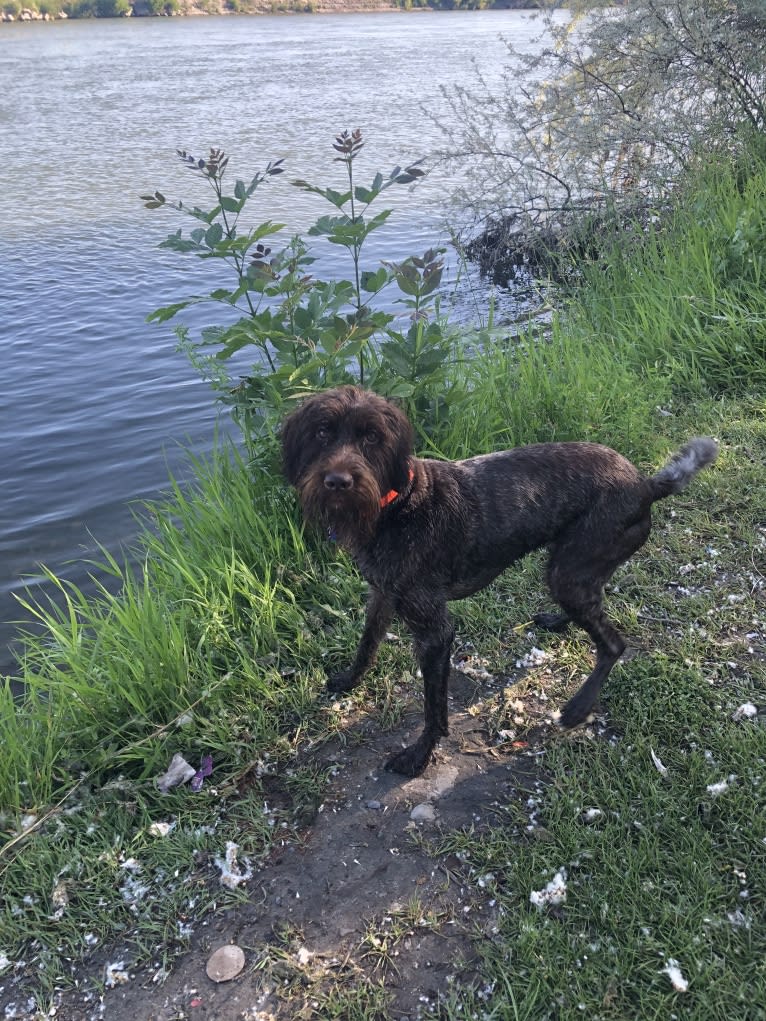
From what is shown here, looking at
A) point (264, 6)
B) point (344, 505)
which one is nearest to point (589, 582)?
point (344, 505)

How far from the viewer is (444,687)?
3.49m

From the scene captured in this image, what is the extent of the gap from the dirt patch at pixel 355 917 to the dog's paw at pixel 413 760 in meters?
0.04

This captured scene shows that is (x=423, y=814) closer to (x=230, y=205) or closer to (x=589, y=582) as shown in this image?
(x=589, y=582)

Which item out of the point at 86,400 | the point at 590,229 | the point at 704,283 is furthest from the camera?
the point at 86,400

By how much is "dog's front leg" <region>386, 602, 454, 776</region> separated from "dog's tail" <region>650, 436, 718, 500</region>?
1.15 meters

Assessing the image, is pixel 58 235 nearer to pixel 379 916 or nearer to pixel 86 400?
pixel 86 400

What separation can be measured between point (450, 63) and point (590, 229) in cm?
2253

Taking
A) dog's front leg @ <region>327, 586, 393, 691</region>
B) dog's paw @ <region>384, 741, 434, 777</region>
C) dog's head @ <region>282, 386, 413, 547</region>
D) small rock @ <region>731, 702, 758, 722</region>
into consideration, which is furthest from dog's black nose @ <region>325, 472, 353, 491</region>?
small rock @ <region>731, 702, 758, 722</region>

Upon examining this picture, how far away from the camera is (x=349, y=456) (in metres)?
3.17

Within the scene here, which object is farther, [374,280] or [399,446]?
[374,280]

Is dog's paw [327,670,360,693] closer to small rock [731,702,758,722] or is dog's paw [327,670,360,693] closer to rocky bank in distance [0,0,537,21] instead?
small rock [731,702,758,722]

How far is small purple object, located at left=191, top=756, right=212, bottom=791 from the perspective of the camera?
3447mm

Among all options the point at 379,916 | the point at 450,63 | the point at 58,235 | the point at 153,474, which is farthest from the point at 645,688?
the point at 450,63

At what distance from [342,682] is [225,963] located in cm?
141
